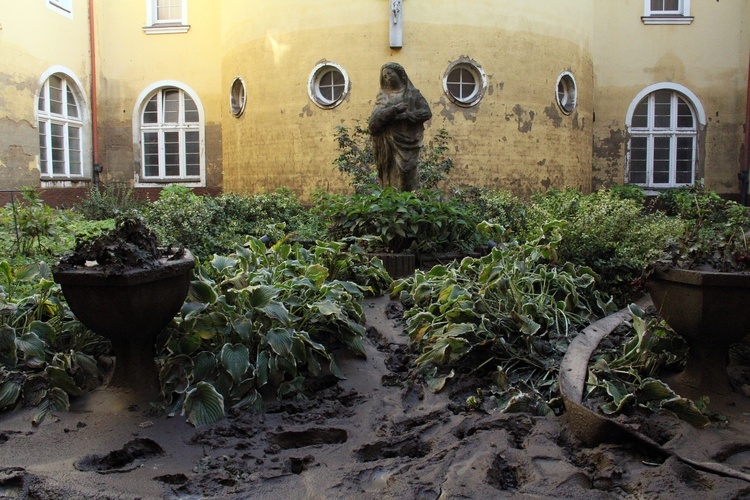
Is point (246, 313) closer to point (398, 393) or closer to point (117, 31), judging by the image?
point (398, 393)

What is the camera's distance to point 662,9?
53.4 ft

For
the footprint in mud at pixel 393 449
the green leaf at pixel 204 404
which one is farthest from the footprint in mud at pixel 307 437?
the green leaf at pixel 204 404

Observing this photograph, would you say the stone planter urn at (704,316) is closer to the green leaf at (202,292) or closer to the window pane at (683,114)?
the green leaf at (202,292)

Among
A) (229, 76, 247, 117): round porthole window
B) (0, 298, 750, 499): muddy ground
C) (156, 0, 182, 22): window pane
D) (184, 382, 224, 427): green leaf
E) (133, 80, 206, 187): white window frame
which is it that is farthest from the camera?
(156, 0, 182, 22): window pane

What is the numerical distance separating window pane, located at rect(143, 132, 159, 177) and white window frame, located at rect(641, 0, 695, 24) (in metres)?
12.4

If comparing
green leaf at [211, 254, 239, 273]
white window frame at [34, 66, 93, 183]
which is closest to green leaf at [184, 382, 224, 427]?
green leaf at [211, 254, 239, 273]

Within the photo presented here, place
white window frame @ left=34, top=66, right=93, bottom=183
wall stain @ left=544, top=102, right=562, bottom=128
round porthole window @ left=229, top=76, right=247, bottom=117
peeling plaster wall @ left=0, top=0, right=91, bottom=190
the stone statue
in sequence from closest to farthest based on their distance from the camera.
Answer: the stone statue, peeling plaster wall @ left=0, top=0, right=91, bottom=190, wall stain @ left=544, top=102, right=562, bottom=128, white window frame @ left=34, top=66, right=93, bottom=183, round porthole window @ left=229, top=76, right=247, bottom=117

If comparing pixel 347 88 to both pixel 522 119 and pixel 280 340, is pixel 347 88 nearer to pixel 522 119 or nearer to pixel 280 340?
pixel 522 119

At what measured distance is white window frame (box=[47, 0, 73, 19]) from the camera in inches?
585

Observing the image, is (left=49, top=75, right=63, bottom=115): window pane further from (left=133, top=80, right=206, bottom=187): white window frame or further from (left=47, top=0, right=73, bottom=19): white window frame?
(left=133, top=80, right=206, bottom=187): white window frame

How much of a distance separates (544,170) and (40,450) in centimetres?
1226

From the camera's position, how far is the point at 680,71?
16219 millimetres

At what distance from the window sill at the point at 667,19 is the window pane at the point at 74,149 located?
13.9m

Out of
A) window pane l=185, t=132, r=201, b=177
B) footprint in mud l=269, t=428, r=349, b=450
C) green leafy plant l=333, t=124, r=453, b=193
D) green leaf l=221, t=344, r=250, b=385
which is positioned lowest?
footprint in mud l=269, t=428, r=349, b=450
